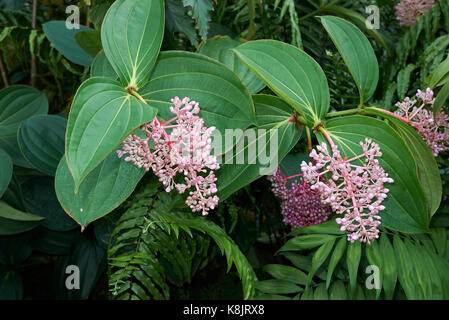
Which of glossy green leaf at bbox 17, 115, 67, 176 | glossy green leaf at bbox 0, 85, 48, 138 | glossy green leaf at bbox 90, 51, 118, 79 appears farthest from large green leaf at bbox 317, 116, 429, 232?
glossy green leaf at bbox 0, 85, 48, 138

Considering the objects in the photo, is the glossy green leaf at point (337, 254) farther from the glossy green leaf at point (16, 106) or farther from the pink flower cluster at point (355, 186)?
the glossy green leaf at point (16, 106)

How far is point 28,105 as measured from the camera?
1110 millimetres

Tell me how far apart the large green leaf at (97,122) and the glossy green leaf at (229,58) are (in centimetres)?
29

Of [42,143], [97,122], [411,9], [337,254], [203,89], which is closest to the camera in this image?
[97,122]

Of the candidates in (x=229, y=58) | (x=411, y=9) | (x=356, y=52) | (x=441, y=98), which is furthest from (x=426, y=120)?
(x=411, y=9)

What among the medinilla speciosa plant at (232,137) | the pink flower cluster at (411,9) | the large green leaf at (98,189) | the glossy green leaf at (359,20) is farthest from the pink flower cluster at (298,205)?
the pink flower cluster at (411,9)

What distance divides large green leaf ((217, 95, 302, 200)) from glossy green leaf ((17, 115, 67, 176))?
0.46 metres

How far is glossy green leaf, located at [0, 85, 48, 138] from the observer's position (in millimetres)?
1069

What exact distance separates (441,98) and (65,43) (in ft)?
3.17

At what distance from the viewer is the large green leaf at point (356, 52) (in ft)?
2.61

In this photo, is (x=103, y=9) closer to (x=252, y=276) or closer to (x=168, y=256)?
(x=168, y=256)

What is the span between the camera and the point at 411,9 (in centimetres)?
119

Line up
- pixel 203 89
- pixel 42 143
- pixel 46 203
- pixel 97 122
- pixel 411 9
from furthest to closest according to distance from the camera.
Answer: pixel 411 9 → pixel 46 203 → pixel 42 143 → pixel 203 89 → pixel 97 122

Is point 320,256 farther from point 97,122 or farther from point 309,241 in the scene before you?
point 97,122
